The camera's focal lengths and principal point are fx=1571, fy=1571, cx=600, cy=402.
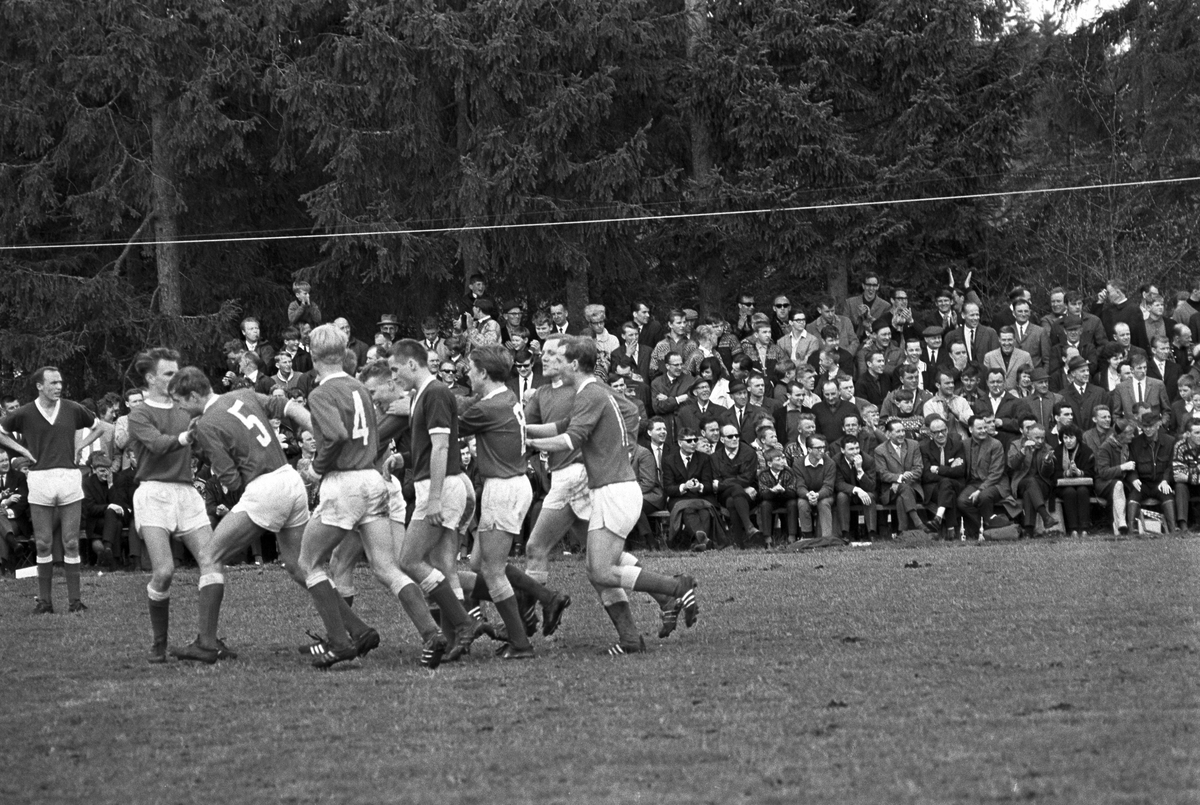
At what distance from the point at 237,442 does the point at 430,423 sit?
1401 millimetres

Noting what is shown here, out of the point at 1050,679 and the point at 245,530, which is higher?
the point at 245,530

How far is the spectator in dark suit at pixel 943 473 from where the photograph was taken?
731 inches

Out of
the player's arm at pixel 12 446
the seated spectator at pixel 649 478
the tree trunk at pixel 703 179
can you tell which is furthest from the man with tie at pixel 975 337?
the player's arm at pixel 12 446

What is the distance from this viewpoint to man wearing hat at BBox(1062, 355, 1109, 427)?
18969 millimetres

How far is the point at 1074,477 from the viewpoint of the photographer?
727 inches

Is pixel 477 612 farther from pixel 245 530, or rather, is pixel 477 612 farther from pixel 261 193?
pixel 261 193

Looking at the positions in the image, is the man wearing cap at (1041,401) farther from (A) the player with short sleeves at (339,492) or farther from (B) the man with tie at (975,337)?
(A) the player with short sleeves at (339,492)

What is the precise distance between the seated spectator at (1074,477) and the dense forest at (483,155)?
6515 millimetres

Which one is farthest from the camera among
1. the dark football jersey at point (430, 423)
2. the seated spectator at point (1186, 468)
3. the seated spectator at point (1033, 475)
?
the seated spectator at point (1033, 475)

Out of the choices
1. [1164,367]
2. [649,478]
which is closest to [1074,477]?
[1164,367]

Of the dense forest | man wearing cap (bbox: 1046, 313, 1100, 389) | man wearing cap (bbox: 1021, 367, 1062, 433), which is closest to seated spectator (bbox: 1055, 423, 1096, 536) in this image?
man wearing cap (bbox: 1021, 367, 1062, 433)

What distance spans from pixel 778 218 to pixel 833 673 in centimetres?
1589

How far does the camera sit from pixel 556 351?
10.2 meters

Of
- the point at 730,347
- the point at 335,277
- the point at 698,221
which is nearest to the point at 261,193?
the point at 335,277
